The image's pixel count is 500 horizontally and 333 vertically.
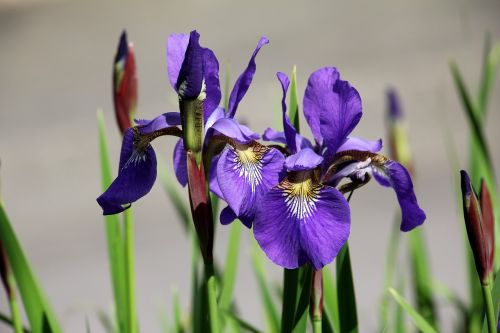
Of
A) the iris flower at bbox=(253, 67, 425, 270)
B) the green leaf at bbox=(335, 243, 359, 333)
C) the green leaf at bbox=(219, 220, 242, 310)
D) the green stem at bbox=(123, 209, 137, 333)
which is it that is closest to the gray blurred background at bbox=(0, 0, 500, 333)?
the green leaf at bbox=(219, 220, 242, 310)

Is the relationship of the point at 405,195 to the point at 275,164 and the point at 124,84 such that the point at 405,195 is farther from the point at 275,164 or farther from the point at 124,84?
the point at 124,84

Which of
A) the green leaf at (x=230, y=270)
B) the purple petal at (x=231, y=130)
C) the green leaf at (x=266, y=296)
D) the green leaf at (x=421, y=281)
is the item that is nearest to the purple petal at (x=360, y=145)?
the purple petal at (x=231, y=130)

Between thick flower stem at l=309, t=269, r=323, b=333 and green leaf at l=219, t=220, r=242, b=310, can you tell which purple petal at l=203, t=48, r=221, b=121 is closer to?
thick flower stem at l=309, t=269, r=323, b=333

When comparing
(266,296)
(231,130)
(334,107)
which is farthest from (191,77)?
(266,296)

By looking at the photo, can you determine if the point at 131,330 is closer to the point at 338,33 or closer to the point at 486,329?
the point at 486,329

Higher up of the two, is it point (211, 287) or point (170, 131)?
point (170, 131)

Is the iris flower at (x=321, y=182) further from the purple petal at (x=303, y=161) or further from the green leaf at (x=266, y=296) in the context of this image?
the green leaf at (x=266, y=296)

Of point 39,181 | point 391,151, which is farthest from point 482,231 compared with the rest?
point 39,181
